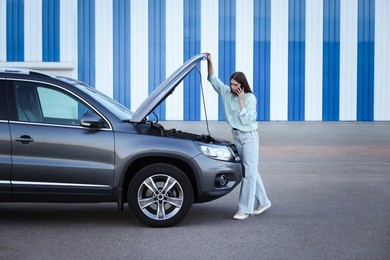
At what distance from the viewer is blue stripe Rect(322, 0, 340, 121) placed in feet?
88.4

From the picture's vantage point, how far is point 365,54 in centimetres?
2728

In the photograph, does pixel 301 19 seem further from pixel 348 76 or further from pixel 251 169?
pixel 251 169

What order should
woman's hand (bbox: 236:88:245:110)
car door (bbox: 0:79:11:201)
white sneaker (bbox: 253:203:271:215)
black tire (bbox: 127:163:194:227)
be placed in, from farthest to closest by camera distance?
white sneaker (bbox: 253:203:271:215) < woman's hand (bbox: 236:88:245:110) < black tire (bbox: 127:163:194:227) < car door (bbox: 0:79:11:201)

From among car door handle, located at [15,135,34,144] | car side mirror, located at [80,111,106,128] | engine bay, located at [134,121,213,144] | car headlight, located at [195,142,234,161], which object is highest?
car side mirror, located at [80,111,106,128]

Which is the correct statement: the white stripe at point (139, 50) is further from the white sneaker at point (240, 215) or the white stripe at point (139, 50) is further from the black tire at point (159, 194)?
the black tire at point (159, 194)

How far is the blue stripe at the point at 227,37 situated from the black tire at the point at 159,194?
757 inches

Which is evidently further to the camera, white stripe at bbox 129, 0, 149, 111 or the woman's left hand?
white stripe at bbox 129, 0, 149, 111

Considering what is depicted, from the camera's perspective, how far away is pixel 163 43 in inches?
1053

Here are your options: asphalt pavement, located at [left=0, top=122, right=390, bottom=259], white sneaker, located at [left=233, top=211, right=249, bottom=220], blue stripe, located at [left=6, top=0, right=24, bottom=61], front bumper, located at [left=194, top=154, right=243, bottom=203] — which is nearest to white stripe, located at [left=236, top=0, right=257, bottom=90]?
blue stripe, located at [left=6, top=0, right=24, bottom=61]

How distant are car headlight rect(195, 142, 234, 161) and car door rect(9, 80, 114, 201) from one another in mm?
953

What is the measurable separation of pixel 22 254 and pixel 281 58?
21.6 metres

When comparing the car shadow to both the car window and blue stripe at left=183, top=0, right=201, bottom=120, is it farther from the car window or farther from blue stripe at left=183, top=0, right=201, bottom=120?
blue stripe at left=183, top=0, right=201, bottom=120

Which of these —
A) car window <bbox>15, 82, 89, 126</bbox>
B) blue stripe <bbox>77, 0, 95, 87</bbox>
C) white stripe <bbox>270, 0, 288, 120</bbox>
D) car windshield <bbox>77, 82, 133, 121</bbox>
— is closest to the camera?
car window <bbox>15, 82, 89, 126</bbox>

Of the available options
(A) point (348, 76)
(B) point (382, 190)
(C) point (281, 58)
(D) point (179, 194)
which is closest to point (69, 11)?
(C) point (281, 58)
